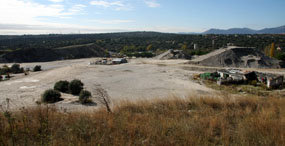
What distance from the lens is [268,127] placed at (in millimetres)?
4508

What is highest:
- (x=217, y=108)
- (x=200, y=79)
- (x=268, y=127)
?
(x=268, y=127)

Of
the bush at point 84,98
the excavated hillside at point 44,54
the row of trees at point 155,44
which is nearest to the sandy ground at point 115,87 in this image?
the bush at point 84,98

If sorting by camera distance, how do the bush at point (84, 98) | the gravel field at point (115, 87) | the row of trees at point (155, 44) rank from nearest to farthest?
the bush at point (84, 98)
the gravel field at point (115, 87)
the row of trees at point (155, 44)

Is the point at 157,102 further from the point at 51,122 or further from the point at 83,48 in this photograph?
the point at 83,48

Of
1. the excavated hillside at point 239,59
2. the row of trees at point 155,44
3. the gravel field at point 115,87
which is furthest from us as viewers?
the row of trees at point 155,44

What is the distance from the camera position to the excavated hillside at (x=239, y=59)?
132 ft

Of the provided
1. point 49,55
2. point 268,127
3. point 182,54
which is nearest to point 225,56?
point 182,54

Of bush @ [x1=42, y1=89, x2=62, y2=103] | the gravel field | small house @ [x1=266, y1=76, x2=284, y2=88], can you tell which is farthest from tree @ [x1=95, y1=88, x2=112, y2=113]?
small house @ [x1=266, y1=76, x2=284, y2=88]

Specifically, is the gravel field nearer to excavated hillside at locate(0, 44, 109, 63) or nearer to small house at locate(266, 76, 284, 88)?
small house at locate(266, 76, 284, 88)

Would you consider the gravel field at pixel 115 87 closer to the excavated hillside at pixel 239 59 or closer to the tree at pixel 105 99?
the tree at pixel 105 99

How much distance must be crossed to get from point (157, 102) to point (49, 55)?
74.7 m

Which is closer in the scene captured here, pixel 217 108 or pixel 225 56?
pixel 217 108

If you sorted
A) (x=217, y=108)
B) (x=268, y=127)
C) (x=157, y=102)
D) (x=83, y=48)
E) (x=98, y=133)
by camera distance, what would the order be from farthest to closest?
(x=83, y=48) → (x=157, y=102) → (x=217, y=108) → (x=268, y=127) → (x=98, y=133)

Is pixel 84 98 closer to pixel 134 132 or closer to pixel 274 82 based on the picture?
pixel 134 132
